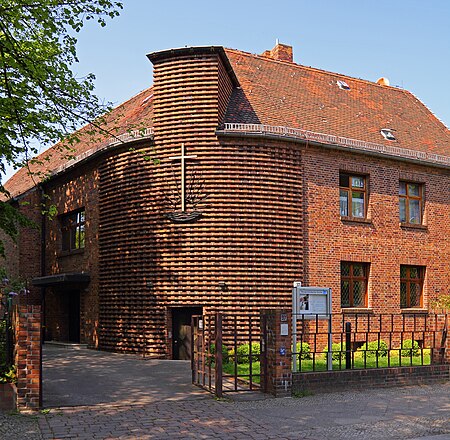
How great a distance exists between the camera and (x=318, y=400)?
1175 cm

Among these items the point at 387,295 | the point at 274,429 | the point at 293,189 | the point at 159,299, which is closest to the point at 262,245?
the point at 293,189

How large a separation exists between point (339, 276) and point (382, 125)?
7.23 meters

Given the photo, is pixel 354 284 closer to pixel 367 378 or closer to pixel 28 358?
pixel 367 378

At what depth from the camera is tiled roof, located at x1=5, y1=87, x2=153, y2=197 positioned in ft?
68.5

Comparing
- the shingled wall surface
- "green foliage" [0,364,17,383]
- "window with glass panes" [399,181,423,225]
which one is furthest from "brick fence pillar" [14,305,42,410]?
"window with glass panes" [399,181,423,225]

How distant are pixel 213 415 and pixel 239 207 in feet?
30.9

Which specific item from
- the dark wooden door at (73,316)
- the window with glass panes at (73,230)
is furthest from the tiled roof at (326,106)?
the dark wooden door at (73,316)

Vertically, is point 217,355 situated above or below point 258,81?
below

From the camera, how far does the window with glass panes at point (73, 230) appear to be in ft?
78.8

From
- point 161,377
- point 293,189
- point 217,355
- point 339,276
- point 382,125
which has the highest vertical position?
point 382,125

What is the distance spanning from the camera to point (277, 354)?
11.9 meters

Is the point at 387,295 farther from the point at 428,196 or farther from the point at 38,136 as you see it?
the point at 38,136

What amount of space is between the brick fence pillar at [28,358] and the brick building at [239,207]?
7906mm

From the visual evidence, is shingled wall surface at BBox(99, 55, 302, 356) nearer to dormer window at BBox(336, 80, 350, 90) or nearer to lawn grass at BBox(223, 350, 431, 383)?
lawn grass at BBox(223, 350, 431, 383)
